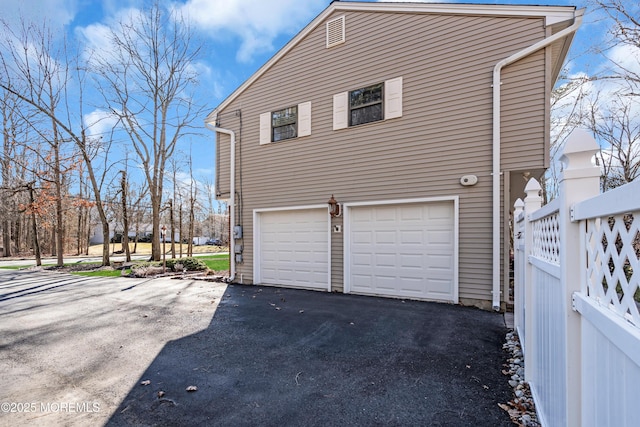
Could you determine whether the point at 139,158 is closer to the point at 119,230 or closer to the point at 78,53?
the point at 78,53

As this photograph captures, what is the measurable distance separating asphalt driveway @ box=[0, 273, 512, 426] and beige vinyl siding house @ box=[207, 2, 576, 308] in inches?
42.5

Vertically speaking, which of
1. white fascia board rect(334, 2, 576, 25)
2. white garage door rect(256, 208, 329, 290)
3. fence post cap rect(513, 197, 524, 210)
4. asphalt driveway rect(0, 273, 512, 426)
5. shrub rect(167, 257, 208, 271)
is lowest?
shrub rect(167, 257, 208, 271)

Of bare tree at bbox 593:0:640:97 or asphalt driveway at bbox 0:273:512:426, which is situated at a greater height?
bare tree at bbox 593:0:640:97

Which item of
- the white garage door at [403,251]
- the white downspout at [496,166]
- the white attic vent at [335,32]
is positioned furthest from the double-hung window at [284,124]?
the white downspout at [496,166]

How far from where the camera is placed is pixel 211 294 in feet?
23.3

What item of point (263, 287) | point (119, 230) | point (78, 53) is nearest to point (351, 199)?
point (263, 287)

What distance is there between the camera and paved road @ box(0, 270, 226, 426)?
8.49ft

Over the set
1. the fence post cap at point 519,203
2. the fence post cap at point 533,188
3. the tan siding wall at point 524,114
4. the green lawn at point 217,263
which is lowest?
the green lawn at point 217,263

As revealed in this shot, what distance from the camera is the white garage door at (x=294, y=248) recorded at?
24.1ft

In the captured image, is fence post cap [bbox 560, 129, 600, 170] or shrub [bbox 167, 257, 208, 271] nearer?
fence post cap [bbox 560, 129, 600, 170]

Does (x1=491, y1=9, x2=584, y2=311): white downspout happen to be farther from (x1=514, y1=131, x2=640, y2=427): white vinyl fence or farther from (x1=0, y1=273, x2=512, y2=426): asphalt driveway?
(x1=514, y1=131, x2=640, y2=427): white vinyl fence

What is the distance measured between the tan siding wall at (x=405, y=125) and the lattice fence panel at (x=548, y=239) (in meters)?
3.30

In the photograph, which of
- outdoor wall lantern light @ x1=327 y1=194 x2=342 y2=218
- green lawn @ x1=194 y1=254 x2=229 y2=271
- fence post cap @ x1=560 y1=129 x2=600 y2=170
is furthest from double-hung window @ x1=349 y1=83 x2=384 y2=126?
green lawn @ x1=194 y1=254 x2=229 y2=271

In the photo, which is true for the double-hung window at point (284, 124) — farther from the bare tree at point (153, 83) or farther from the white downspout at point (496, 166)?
the bare tree at point (153, 83)
